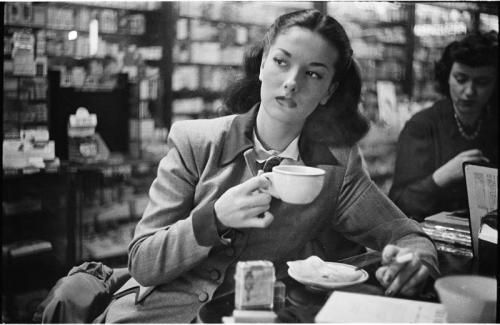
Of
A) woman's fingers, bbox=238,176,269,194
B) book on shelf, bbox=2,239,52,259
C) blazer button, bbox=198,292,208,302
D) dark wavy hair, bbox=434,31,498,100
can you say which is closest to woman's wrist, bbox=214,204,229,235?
woman's fingers, bbox=238,176,269,194

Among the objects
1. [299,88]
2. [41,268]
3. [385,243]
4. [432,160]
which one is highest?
[299,88]

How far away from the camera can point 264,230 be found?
1.79 metres

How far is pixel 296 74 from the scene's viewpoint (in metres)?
1.73

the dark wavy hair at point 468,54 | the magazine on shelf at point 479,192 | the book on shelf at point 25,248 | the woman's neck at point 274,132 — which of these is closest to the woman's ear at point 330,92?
the woman's neck at point 274,132

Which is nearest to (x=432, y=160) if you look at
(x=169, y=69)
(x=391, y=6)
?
(x=391, y=6)

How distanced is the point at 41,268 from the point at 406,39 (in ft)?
5.21

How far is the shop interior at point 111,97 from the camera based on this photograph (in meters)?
1.83

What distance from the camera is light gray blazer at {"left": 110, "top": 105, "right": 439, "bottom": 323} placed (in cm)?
167

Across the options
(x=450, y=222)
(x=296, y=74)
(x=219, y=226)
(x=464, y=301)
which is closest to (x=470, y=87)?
(x=450, y=222)

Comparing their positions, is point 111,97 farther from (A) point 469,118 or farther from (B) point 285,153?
(A) point 469,118

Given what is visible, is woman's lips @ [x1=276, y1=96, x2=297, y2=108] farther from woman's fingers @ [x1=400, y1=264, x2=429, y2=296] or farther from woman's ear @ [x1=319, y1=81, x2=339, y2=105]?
woman's fingers @ [x1=400, y1=264, x2=429, y2=296]

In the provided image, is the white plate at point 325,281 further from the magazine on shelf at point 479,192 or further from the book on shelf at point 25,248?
the book on shelf at point 25,248

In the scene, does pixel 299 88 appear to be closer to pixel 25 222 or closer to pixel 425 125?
pixel 425 125

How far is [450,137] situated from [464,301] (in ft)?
2.85
